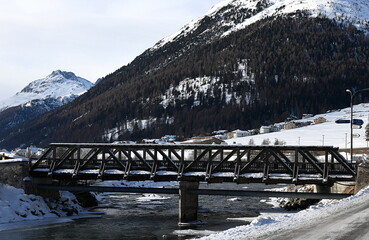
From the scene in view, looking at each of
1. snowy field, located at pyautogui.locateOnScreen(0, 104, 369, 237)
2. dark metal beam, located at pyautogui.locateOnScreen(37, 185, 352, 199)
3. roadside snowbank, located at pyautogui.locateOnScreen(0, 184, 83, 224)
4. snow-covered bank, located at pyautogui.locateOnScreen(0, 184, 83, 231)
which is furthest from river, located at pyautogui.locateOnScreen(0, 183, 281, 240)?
roadside snowbank, located at pyautogui.locateOnScreen(0, 184, 83, 224)

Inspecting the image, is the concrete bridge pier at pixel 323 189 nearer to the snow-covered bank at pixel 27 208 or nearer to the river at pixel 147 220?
the river at pixel 147 220

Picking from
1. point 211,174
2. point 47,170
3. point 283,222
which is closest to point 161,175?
point 211,174

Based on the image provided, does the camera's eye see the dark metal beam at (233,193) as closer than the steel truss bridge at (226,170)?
Yes

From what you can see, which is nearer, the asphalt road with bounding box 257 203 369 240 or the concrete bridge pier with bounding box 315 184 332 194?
the asphalt road with bounding box 257 203 369 240

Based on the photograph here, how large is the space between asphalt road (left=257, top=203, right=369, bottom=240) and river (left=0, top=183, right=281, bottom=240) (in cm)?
1326

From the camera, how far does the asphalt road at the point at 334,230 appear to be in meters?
21.2

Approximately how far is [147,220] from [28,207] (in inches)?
394

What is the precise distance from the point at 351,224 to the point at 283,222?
301 centimetres

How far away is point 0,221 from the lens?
42.4 meters

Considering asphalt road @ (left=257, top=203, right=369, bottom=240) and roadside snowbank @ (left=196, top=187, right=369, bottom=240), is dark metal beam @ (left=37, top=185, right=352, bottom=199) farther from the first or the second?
asphalt road @ (left=257, top=203, right=369, bottom=240)

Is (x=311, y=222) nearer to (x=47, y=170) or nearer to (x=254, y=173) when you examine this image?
(x=254, y=173)

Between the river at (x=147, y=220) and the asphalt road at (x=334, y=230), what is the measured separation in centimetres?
1326

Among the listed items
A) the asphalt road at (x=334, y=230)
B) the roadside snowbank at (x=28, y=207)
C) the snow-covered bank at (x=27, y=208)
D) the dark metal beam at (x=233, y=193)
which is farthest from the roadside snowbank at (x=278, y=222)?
the roadside snowbank at (x=28, y=207)

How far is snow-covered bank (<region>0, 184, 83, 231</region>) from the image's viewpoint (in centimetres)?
4358
